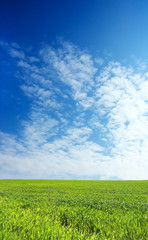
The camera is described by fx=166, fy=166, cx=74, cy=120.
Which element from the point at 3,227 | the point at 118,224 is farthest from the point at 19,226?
the point at 118,224

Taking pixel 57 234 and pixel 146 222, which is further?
pixel 146 222

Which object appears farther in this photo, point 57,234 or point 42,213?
point 42,213

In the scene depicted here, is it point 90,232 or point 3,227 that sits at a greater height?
point 3,227

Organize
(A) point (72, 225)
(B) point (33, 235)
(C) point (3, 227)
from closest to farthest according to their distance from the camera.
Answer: (B) point (33, 235)
(C) point (3, 227)
(A) point (72, 225)

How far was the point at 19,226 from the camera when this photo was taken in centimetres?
534

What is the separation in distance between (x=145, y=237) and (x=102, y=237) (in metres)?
1.26

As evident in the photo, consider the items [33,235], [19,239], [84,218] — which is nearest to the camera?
[19,239]

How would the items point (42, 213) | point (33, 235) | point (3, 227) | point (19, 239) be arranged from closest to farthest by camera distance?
point (19, 239)
point (33, 235)
point (3, 227)
point (42, 213)

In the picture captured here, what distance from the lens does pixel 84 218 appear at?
6.61 metres

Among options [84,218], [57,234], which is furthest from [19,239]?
[84,218]

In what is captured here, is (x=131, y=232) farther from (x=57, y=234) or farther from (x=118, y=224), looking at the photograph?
(x=57, y=234)

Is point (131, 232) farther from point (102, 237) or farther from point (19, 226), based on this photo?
point (19, 226)

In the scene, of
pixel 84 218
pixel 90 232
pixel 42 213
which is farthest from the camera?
pixel 42 213

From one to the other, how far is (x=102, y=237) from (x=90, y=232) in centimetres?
88
